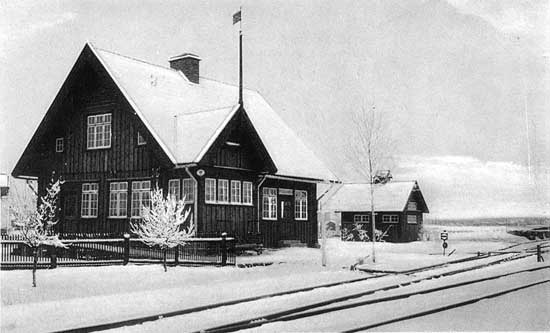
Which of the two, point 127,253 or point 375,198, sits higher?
point 375,198

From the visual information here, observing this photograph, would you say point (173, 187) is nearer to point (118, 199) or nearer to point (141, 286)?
point (118, 199)

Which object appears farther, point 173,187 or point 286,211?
point 286,211

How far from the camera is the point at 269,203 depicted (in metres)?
20.3

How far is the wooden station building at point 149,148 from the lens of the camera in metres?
16.8

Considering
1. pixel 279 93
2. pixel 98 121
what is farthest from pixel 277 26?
pixel 98 121

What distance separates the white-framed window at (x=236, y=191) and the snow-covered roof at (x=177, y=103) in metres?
1.46

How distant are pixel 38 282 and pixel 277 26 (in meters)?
7.00

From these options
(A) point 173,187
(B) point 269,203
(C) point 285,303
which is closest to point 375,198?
(B) point 269,203

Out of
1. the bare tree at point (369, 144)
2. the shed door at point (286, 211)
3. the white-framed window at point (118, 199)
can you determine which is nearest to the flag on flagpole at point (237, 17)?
the bare tree at point (369, 144)

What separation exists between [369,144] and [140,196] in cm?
700

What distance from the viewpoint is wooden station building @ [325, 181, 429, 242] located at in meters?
32.7

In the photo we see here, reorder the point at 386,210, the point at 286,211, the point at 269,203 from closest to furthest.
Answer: the point at 269,203 → the point at 286,211 → the point at 386,210

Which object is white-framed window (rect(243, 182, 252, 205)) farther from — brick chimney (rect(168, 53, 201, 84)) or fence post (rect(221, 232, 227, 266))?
brick chimney (rect(168, 53, 201, 84))

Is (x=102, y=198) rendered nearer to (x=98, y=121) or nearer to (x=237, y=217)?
(x=98, y=121)
